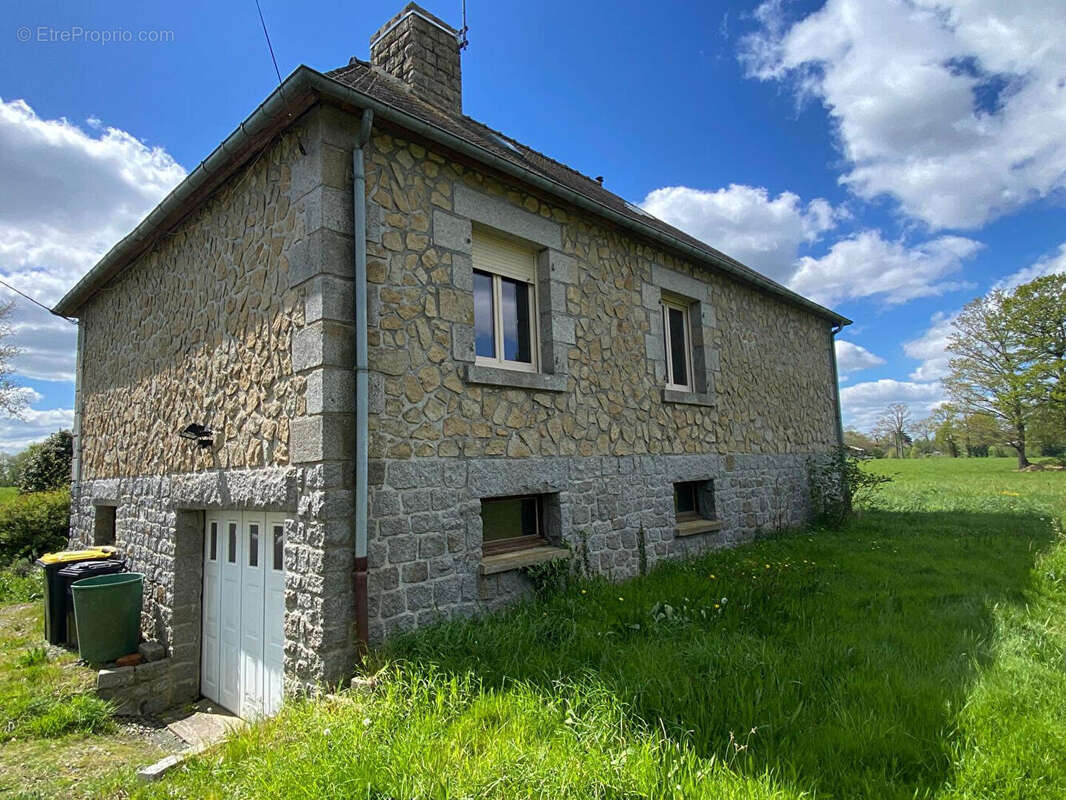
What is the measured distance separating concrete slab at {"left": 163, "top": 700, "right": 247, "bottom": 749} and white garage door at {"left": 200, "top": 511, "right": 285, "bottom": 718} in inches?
3.6

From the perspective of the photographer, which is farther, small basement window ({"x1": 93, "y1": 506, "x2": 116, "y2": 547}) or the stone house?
small basement window ({"x1": 93, "y1": 506, "x2": 116, "y2": 547})

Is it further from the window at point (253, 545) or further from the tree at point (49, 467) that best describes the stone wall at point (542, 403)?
the tree at point (49, 467)

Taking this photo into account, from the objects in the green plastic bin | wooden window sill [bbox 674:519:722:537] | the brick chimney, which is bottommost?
the green plastic bin

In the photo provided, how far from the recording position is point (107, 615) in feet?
19.4

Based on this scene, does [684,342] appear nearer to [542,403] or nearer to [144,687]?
[542,403]

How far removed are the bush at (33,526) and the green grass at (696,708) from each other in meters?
10.1

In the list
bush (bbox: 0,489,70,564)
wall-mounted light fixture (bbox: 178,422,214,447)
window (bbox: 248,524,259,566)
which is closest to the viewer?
window (bbox: 248,524,259,566)

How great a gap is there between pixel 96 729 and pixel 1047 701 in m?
6.81

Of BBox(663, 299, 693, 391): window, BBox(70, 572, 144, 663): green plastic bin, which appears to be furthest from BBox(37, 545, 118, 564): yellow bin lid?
BBox(663, 299, 693, 391): window

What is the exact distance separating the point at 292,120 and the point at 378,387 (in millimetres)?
2229

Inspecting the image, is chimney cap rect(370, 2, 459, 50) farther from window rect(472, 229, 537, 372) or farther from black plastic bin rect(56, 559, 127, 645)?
black plastic bin rect(56, 559, 127, 645)

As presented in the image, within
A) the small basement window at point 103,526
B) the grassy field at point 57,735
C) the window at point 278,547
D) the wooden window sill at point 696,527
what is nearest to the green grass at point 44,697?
the grassy field at point 57,735

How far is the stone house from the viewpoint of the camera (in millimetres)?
4293

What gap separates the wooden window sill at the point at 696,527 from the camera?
7.25 metres
